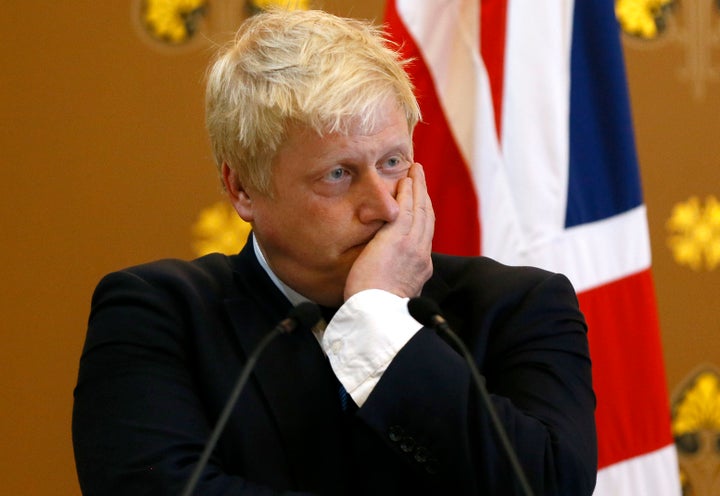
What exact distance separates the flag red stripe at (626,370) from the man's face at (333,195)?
0.88m

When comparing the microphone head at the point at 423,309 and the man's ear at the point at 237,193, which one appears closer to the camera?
the microphone head at the point at 423,309

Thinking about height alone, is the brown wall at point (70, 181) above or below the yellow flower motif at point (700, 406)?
above

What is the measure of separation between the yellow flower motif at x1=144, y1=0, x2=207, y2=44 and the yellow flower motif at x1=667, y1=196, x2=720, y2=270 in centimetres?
145

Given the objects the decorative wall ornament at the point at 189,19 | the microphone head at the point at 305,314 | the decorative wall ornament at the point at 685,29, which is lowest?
the microphone head at the point at 305,314

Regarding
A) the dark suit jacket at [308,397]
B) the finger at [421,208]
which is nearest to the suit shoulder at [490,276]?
the dark suit jacket at [308,397]

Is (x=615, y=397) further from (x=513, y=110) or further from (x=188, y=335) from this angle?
(x=188, y=335)

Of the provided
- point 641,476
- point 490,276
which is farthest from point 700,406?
point 490,276

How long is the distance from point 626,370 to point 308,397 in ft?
3.26

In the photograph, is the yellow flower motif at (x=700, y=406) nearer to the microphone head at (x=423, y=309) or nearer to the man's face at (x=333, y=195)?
the man's face at (x=333, y=195)

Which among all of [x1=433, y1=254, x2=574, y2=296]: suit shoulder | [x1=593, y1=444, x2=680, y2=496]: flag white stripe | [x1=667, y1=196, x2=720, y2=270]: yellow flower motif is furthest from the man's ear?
[x1=667, y1=196, x2=720, y2=270]: yellow flower motif

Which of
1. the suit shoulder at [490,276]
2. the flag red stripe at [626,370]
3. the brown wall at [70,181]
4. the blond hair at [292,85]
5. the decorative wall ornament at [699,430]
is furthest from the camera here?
the decorative wall ornament at [699,430]

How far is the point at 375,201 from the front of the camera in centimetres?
162

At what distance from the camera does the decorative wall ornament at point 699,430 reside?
125 inches

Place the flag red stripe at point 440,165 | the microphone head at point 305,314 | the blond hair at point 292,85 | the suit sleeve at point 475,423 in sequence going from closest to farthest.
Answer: the microphone head at point 305,314 → the suit sleeve at point 475,423 → the blond hair at point 292,85 → the flag red stripe at point 440,165
